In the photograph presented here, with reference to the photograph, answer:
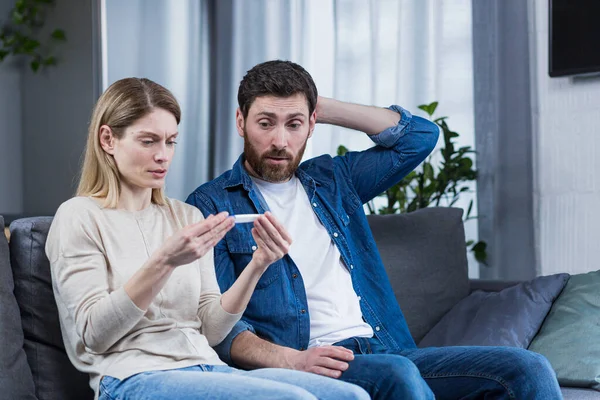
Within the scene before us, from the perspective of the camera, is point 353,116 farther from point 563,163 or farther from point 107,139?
point 563,163

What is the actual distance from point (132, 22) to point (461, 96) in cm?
153

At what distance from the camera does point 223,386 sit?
56.0 inches

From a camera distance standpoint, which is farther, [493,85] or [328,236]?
[493,85]

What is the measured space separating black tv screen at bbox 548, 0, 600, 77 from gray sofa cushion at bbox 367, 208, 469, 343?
2.70 ft

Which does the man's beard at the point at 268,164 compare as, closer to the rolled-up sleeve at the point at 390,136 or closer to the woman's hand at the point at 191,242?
the rolled-up sleeve at the point at 390,136

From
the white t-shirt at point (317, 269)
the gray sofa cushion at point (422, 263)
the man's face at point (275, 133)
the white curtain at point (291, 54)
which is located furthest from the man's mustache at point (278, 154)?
the white curtain at point (291, 54)

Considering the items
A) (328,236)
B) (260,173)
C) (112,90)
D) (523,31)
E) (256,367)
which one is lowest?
(256,367)

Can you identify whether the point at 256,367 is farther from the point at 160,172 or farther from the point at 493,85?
the point at 493,85

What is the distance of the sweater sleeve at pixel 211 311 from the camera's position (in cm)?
171

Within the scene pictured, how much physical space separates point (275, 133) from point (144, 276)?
2.12ft

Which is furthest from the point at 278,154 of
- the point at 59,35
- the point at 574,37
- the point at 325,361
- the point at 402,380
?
the point at 59,35

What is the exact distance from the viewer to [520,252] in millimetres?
3146

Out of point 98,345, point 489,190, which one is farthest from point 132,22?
point 98,345

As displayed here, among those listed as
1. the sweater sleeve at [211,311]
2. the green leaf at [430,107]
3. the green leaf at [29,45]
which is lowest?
the sweater sleeve at [211,311]
